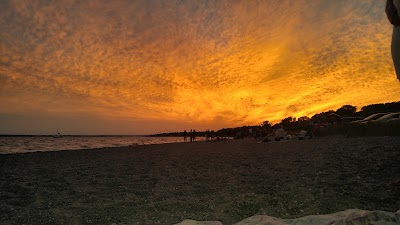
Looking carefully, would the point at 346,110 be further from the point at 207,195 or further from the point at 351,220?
the point at 351,220

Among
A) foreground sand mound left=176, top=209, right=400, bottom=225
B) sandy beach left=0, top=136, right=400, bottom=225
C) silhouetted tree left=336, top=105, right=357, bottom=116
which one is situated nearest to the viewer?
foreground sand mound left=176, top=209, right=400, bottom=225

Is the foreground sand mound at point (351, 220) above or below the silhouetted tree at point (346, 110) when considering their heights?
below

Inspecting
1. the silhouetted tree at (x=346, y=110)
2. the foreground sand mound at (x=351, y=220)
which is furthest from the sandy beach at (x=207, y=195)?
the silhouetted tree at (x=346, y=110)

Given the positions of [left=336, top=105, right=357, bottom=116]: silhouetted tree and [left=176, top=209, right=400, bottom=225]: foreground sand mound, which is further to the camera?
[left=336, top=105, right=357, bottom=116]: silhouetted tree

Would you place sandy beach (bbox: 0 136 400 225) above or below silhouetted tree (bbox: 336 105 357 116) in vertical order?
below

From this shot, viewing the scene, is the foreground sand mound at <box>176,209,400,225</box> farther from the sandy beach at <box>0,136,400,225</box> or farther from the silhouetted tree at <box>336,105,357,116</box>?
the silhouetted tree at <box>336,105,357,116</box>

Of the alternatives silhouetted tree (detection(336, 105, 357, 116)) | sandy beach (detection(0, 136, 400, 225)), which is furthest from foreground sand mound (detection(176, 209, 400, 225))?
silhouetted tree (detection(336, 105, 357, 116))

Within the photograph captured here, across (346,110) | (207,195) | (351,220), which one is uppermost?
(346,110)

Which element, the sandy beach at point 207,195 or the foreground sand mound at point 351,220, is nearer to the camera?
the foreground sand mound at point 351,220

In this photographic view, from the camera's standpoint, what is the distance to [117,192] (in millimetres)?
7137

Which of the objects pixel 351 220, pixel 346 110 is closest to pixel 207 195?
pixel 351 220

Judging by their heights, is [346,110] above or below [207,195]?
above

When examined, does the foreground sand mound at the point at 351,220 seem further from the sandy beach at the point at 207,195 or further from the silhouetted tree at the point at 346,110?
the silhouetted tree at the point at 346,110

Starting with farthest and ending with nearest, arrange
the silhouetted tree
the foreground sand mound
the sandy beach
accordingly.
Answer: the silhouetted tree < the sandy beach < the foreground sand mound
